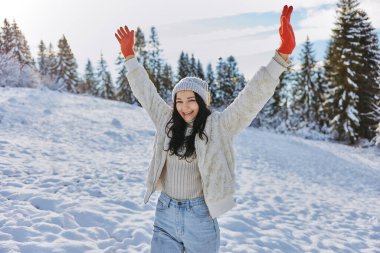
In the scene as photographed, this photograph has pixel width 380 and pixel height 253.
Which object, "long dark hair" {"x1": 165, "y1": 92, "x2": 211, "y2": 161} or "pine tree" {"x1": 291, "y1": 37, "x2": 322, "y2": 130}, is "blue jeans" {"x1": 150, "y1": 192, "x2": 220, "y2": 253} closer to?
"long dark hair" {"x1": 165, "y1": 92, "x2": 211, "y2": 161}

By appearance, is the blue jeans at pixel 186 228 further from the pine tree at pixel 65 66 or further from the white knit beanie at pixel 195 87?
the pine tree at pixel 65 66

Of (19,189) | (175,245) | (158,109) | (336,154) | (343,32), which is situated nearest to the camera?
(175,245)

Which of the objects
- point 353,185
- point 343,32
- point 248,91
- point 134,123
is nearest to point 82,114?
point 134,123

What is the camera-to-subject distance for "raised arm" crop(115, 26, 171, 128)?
115 inches

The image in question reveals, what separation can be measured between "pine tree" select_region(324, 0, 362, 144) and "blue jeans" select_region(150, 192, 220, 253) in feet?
79.2

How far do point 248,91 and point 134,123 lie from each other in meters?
14.8

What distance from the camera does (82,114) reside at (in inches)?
663

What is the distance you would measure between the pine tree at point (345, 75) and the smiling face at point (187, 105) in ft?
79.2

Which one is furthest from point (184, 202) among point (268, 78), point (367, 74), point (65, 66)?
point (65, 66)

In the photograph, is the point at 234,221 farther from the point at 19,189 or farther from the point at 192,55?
the point at 192,55

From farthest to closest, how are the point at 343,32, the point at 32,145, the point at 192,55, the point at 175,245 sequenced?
the point at 192,55 < the point at 343,32 < the point at 32,145 < the point at 175,245

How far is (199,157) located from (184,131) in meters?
0.27

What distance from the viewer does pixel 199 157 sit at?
2.59 meters

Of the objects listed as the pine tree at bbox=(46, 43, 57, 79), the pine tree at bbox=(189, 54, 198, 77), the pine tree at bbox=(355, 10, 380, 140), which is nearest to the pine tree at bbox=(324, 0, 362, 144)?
the pine tree at bbox=(355, 10, 380, 140)
